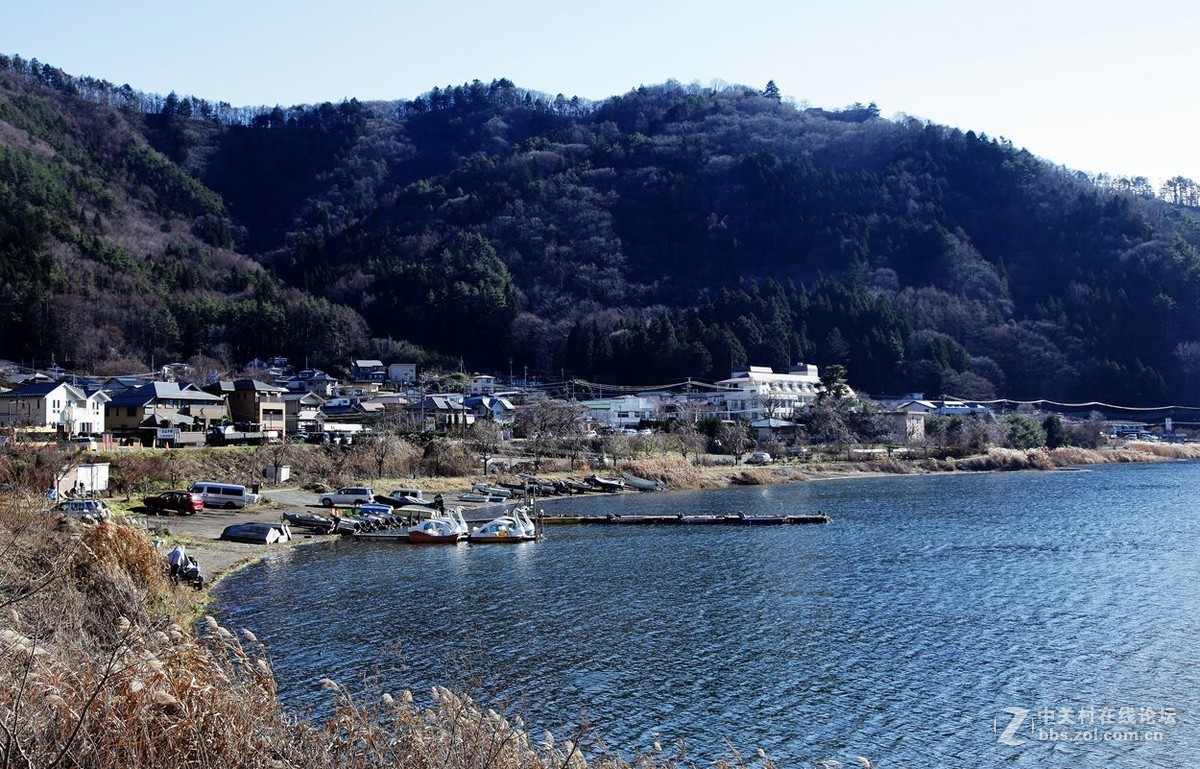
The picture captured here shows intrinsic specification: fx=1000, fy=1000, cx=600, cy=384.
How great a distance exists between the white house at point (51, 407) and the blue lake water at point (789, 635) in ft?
76.6

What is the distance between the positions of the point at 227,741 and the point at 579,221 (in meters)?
144

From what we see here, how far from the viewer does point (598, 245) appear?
144 m

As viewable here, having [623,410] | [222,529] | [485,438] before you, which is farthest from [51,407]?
[623,410]

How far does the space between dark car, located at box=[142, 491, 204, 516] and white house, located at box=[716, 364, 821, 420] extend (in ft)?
180

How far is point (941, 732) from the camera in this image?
1402 centimetres

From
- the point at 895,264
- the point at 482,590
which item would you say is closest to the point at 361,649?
the point at 482,590

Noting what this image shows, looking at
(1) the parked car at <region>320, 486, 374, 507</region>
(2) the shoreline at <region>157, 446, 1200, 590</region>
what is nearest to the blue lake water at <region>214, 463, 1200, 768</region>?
(2) the shoreline at <region>157, 446, 1200, 590</region>

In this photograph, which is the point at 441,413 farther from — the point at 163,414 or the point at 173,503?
the point at 173,503

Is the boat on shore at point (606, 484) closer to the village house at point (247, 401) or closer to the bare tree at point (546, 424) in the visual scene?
the bare tree at point (546, 424)

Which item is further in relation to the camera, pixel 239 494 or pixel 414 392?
pixel 414 392

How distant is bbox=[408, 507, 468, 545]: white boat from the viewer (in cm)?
3297

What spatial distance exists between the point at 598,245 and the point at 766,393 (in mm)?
61660

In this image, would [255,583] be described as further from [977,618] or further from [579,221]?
[579,221]

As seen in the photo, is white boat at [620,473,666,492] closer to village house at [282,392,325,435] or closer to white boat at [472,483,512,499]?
white boat at [472,483,512,499]
